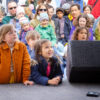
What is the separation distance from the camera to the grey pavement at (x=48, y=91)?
7.47 feet

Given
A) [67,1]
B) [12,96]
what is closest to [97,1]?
[67,1]

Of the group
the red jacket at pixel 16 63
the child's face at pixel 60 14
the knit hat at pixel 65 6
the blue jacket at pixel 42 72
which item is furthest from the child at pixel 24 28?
the blue jacket at pixel 42 72

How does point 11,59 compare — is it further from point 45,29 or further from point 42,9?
point 42,9

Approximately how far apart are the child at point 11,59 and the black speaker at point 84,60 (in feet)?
1.55

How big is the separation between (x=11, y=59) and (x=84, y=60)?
28.0 inches

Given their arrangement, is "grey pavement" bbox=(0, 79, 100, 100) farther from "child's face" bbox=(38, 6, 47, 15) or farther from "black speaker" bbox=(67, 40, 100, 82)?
"child's face" bbox=(38, 6, 47, 15)

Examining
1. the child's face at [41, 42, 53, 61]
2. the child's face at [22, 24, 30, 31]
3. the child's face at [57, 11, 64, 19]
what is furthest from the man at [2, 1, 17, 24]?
the child's face at [41, 42, 53, 61]

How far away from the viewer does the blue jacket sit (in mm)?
2770

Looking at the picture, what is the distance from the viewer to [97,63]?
2.62 m

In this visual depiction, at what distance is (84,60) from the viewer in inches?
104

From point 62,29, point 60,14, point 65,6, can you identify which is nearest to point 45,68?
point 62,29

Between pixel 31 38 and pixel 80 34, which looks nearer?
pixel 80 34

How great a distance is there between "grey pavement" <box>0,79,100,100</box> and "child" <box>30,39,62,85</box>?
79 millimetres

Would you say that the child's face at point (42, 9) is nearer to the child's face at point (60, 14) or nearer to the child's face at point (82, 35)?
the child's face at point (60, 14)
